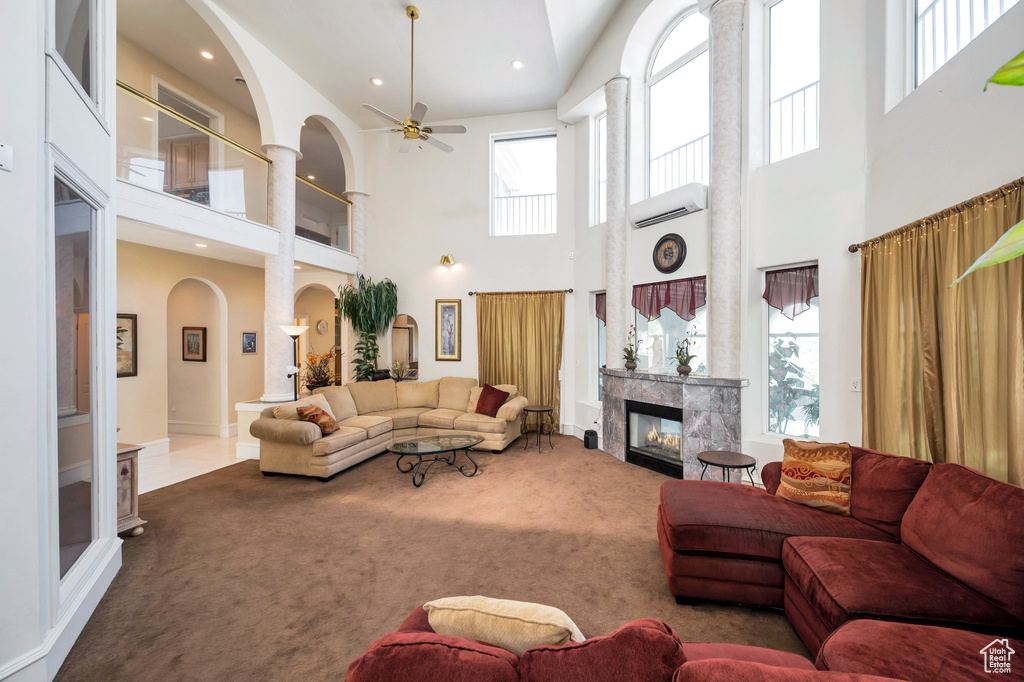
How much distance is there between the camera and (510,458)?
5602 mm

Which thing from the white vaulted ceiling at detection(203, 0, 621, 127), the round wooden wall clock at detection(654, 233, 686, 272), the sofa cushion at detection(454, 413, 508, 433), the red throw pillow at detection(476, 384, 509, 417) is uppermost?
the white vaulted ceiling at detection(203, 0, 621, 127)

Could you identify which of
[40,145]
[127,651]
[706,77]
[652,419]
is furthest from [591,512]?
[706,77]

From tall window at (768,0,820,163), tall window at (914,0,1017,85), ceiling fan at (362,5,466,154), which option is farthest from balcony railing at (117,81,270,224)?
tall window at (914,0,1017,85)

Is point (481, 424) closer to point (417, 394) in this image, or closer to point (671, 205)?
point (417, 394)

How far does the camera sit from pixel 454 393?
670 cm

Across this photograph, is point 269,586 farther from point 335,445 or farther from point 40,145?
point 40,145

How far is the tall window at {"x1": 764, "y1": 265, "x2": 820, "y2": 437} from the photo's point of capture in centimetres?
407

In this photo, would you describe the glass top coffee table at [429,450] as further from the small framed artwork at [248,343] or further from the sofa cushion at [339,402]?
the small framed artwork at [248,343]

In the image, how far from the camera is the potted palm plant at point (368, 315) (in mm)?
7212

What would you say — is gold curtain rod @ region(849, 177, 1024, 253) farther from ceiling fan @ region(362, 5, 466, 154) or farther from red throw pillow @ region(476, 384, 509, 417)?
red throw pillow @ region(476, 384, 509, 417)

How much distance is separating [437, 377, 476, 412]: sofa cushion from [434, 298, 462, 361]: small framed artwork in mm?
673

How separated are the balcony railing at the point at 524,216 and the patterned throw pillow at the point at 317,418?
382 centimetres

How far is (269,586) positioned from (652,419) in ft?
13.2

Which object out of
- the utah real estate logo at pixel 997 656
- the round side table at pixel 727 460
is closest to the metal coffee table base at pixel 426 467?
the round side table at pixel 727 460
